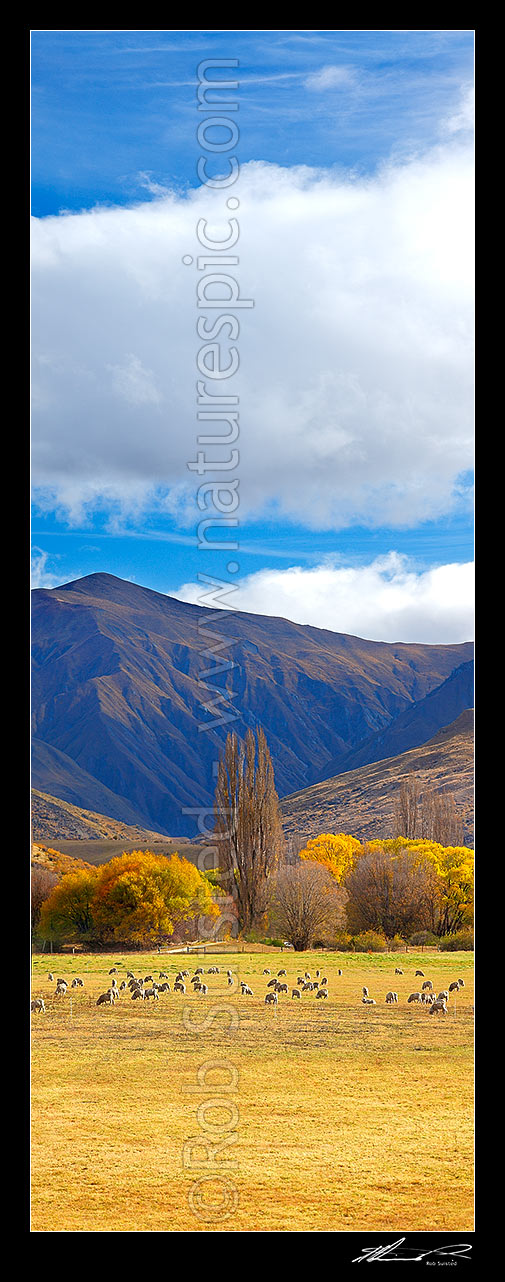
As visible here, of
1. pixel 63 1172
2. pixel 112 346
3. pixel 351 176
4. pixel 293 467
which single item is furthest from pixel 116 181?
pixel 63 1172

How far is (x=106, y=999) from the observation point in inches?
414

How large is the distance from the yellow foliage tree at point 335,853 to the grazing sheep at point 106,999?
355 inches

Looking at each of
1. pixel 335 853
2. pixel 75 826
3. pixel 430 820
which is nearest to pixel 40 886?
pixel 335 853

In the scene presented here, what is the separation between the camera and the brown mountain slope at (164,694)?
44.4 meters

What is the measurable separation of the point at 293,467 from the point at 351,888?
12.5 meters

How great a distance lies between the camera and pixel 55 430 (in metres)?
4.84

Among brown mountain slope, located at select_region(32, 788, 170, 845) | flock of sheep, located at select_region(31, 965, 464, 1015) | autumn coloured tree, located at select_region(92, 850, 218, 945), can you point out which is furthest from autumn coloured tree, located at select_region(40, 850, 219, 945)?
brown mountain slope, located at select_region(32, 788, 170, 845)

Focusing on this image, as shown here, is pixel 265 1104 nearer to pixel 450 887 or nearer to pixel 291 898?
pixel 291 898

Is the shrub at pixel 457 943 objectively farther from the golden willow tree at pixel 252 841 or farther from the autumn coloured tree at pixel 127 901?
the autumn coloured tree at pixel 127 901

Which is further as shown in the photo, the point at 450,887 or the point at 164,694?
the point at 164,694

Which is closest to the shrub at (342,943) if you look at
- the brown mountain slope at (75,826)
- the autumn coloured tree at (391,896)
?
the autumn coloured tree at (391,896)

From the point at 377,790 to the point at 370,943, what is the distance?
2645cm
